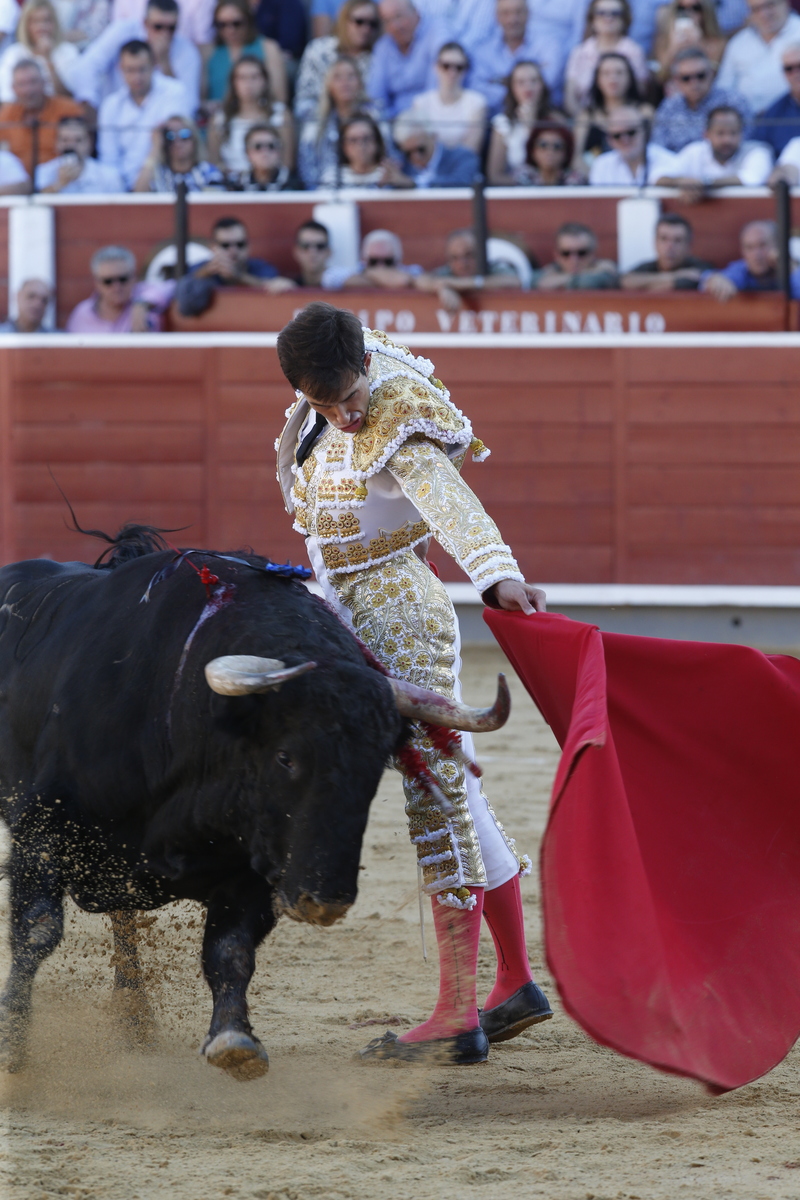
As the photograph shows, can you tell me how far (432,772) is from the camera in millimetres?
2340

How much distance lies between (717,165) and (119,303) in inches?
127

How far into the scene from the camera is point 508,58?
742cm

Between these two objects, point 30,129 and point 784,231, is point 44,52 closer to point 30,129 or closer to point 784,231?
point 30,129

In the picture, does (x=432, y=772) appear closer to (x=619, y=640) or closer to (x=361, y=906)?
(x=619, y=640)

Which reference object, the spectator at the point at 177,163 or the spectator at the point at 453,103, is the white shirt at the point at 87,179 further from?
the spectator at the point at 453,103

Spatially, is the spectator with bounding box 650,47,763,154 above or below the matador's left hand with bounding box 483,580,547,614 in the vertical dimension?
above

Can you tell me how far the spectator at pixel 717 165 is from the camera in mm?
7059

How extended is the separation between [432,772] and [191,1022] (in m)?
0.70

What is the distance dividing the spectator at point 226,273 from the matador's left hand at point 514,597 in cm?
534

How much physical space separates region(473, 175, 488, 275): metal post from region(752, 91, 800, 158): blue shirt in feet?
4.57

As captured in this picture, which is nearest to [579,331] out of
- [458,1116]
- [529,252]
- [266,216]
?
[529,252]

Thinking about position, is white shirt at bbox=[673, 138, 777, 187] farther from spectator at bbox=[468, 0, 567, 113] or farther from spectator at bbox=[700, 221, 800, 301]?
spectator at bbox=[468, 0, 567, 113]

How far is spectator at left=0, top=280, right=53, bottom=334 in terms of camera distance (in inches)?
301

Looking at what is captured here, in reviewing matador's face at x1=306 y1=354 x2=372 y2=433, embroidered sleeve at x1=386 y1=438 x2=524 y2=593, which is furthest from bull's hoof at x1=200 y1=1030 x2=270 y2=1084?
matador's face at x1=306 y1=354 x2=372 y2=433
